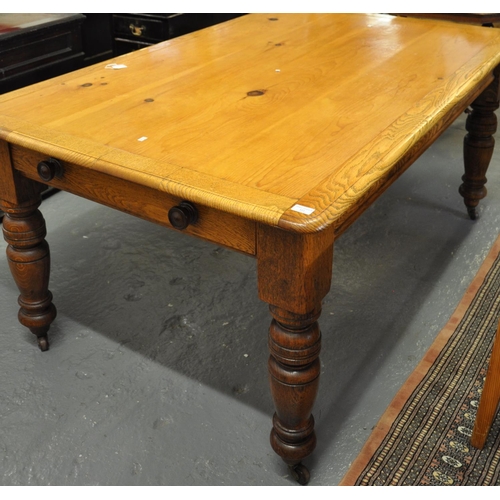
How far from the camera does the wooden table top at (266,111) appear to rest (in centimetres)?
142

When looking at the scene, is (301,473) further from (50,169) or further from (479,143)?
(479,143)

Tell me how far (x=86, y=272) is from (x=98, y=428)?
2.57 ft

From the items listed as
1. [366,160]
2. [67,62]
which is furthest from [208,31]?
[366,160]

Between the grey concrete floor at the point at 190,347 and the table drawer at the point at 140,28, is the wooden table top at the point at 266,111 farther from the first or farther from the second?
the table drawer at the point at 140,28

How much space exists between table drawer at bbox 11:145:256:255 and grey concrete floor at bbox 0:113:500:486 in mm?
617

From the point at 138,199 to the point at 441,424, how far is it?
1.01 metres

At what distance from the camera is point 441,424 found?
1859 mm

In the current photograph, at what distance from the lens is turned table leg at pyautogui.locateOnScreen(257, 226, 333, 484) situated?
1.39m

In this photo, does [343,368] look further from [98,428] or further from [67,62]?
[67,62]

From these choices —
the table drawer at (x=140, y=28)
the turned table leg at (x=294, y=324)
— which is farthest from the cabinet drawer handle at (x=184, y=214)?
the table drawer at (x=140, y=28)

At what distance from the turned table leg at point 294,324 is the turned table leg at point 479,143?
1.36 m

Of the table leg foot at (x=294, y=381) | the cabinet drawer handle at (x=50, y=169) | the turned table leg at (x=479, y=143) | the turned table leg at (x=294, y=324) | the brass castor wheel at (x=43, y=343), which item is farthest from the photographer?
the turned table leg at (x=479, y=143)

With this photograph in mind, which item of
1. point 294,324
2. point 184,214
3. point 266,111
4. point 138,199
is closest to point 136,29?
point 266,111

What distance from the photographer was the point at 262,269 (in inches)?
57.1
